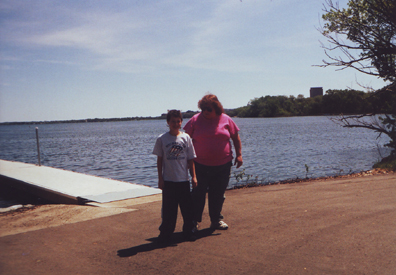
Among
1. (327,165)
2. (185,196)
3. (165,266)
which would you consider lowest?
(327,165)

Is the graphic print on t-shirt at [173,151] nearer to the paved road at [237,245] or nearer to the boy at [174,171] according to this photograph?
the boy at [174,171]

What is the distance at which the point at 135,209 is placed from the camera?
6438mm

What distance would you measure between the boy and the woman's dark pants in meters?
0.27

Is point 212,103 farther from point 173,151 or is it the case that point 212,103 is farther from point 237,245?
point 237,245

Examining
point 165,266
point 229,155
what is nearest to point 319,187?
point 229,155

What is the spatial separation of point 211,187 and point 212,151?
0.57 m

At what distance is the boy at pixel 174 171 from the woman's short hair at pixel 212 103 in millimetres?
414

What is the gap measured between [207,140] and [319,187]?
168 inches

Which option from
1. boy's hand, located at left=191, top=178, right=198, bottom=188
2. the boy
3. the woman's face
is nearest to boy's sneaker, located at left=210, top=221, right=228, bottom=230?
the boy

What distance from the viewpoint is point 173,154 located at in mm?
4684

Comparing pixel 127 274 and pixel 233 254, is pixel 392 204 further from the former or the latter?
pixel 127 274

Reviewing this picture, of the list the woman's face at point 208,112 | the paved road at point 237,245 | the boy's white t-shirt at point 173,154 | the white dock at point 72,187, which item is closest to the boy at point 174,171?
the boy's white t-shirt at point 173,154

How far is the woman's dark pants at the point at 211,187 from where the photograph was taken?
510 centimetres

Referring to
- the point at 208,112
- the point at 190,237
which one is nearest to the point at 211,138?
the point at 208,112
